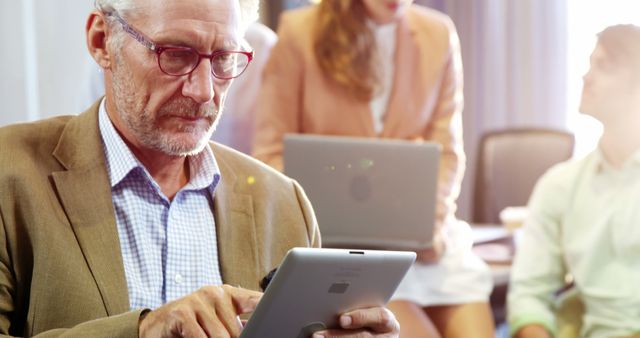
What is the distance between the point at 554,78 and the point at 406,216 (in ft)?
11.6

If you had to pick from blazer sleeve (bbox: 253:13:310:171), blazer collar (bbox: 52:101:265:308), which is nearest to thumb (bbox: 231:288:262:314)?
blazer collar (bbox: 52:101:265:308)

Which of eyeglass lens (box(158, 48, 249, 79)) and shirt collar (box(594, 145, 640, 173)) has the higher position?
eyeglass lens (box(158, 48, 249, 79))

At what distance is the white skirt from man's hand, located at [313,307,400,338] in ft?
4.45

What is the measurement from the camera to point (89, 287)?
1484 mm

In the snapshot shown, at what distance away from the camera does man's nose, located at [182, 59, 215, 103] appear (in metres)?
1.55

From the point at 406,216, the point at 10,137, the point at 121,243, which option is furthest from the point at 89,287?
the point at 406,216

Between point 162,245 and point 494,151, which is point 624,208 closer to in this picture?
point 162,245

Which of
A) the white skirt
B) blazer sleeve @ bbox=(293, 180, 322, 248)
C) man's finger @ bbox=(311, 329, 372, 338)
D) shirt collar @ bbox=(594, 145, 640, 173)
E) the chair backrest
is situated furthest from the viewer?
the chair backrest

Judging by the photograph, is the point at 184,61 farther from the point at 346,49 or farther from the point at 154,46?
the point at 346,49

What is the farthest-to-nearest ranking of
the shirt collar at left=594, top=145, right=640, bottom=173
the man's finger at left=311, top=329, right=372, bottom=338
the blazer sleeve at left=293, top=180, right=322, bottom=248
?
the shirt collar at left=594, top=145, right=640, bottom=173
the blazer sleeve at left=293, top=180, right=322, bottom=248
the man's finger at left=311, top=329, right=372, bottom=338

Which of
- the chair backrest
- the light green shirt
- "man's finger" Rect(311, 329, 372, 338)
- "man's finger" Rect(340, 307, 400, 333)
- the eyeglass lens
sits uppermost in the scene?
the eyeglass lens

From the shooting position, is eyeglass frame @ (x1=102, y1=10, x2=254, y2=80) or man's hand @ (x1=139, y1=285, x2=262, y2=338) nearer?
man's hand @ (x1=139, y1=285, x2=262, y2=338)

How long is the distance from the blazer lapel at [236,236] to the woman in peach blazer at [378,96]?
110 centimetres

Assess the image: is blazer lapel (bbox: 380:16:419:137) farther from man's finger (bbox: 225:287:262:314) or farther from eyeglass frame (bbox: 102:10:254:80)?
man's finger (bbox: 225:287:262:314)
